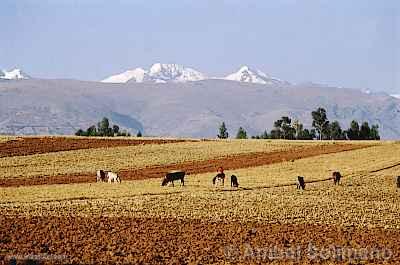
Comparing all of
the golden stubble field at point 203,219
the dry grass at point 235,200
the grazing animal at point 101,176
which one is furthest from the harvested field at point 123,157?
the dry grass at point 235,200

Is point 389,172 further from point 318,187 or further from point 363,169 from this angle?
point 318,187

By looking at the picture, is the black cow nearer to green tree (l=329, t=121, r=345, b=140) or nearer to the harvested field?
the harvested field

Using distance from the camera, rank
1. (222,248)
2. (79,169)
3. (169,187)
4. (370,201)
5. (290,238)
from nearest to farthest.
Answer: (222,248) → (290,238) → (370,201) → (169,187) → (79,169)

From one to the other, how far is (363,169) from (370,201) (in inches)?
836

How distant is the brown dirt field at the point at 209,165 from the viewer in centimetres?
6544

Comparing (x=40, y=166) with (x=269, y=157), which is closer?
(x=40, y=166)

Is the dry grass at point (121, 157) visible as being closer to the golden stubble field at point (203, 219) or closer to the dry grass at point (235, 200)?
the golden stubble field at point (203, 219)

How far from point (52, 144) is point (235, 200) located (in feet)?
180

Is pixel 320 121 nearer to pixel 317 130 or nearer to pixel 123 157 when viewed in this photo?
pixel 317 130

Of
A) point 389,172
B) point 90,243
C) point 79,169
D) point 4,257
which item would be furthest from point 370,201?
point 79,169

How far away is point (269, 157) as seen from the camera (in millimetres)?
87875

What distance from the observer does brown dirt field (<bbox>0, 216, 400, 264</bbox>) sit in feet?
101

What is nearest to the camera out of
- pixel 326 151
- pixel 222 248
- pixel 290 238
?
pixel 222 248

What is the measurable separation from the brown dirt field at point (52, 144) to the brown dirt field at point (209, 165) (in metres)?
20.6
